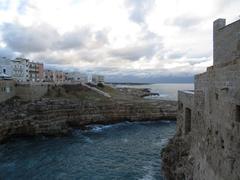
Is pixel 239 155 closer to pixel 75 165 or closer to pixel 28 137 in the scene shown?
pixel 75 165

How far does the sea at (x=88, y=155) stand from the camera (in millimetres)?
26125

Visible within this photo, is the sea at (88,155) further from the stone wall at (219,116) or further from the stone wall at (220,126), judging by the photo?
the stone wall at (220,126)

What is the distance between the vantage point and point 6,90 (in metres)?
50.5

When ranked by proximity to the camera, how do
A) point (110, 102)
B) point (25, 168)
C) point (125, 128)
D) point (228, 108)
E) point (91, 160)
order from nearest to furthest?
point (228, 108)
point (25, 168)
point (91, 160)
point (125, 128)
point (110, 102)

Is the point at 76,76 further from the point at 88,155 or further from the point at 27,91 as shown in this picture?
the point at 88,155

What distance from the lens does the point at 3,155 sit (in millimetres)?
32062

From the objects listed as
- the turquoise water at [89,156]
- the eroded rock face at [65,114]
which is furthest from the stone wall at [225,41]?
the eroded rock face at [65,114]

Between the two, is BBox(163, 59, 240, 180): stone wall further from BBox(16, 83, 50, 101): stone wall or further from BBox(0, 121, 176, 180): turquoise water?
BBox(16, 83, 50, 101): stone wall

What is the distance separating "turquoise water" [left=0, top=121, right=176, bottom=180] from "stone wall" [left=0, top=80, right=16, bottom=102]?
481 inches

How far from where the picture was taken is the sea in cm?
2612

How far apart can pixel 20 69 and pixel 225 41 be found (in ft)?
281

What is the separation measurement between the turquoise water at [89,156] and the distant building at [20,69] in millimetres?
47696

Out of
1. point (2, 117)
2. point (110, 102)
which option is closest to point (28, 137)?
point (2, 117)

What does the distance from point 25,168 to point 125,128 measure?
24.1 meters
